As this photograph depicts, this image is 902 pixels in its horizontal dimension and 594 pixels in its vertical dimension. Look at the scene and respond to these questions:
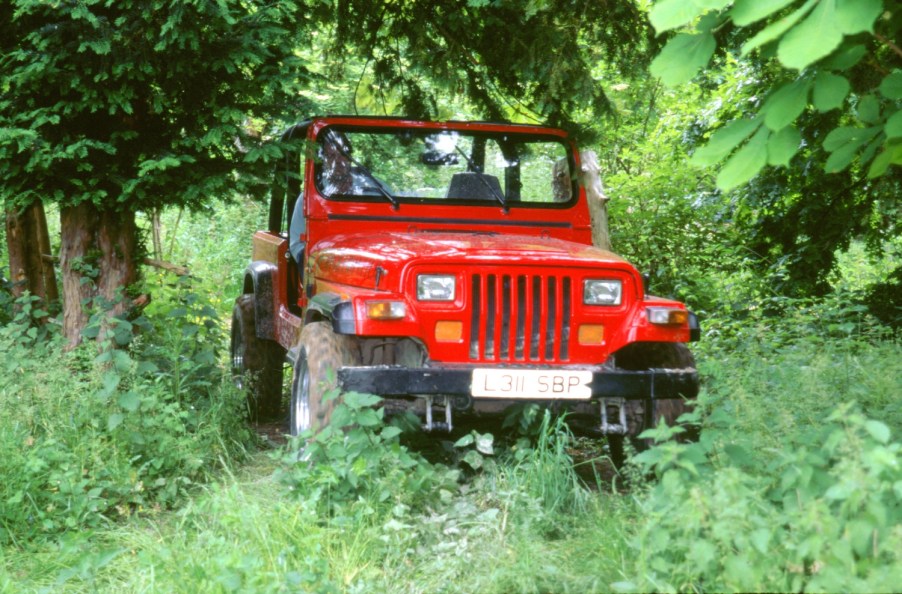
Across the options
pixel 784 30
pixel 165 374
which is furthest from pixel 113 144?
pixel 784 30

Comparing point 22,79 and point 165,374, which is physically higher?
point 22,79

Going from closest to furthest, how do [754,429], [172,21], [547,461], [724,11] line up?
[724,11] → [754,429] → [547,461] → [172,21]

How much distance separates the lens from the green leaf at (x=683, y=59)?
8.87 feet

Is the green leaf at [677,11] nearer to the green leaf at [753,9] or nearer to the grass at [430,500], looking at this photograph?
the green leaf at [753,9]

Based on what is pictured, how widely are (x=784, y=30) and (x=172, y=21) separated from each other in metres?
3.71

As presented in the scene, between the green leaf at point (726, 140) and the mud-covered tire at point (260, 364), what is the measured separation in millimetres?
4654

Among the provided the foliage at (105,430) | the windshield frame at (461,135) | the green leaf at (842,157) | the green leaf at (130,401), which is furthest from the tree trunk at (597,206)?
the green leaf at (842,157)

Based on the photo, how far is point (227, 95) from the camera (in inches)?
226

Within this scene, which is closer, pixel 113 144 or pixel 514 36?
pixel 113 144

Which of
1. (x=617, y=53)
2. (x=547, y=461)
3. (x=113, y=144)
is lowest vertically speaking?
(x=547, y=461)

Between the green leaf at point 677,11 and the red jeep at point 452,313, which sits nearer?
the green leaf at point 677,11

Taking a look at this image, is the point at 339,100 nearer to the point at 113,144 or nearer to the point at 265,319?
the point at 265,319

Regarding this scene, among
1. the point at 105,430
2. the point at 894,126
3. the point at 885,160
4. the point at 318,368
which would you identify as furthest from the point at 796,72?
the point at 105,430

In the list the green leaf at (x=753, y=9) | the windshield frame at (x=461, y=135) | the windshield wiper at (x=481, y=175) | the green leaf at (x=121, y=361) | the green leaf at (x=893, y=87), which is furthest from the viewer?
the windshield wiper at (x=481, y=175)
